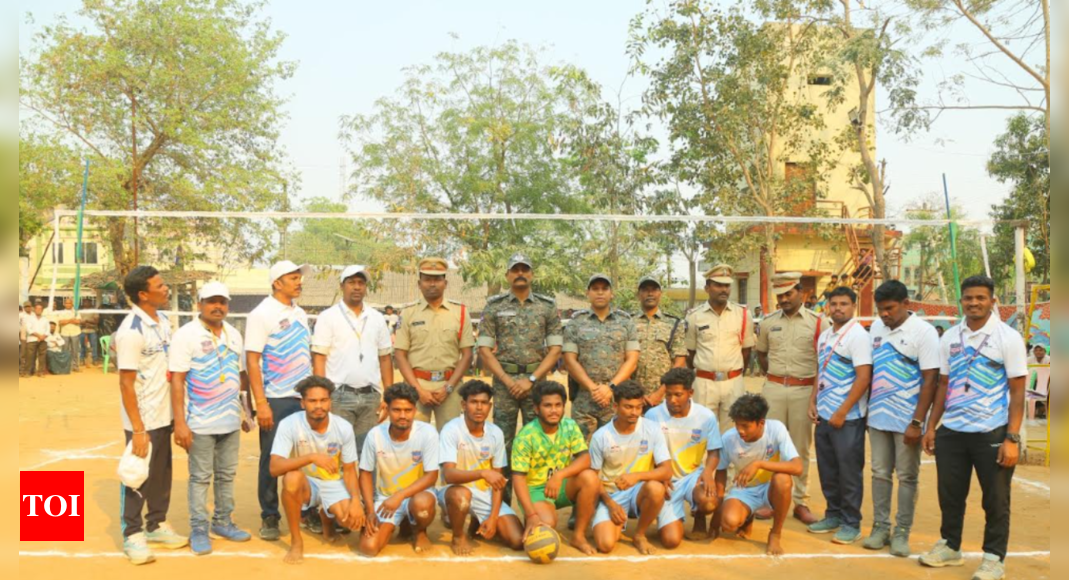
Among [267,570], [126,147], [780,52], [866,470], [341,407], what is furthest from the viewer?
[126,147]

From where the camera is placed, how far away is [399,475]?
5164 mm

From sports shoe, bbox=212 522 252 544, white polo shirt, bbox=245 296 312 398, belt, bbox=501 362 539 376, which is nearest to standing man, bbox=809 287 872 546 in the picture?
belt, bbox=501 362 539 376

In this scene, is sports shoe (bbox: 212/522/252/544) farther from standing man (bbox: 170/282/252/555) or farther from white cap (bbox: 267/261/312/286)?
white cap (bbox: 267/261/312/286)

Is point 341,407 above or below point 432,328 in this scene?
below

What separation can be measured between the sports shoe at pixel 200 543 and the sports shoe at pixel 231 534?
8.6 inches

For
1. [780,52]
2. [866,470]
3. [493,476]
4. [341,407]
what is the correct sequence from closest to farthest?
[493,476] → [341,407] → [866,470] → [780,52]

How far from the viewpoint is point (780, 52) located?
1636 cm

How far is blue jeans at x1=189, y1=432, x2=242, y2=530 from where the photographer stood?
5.02 m

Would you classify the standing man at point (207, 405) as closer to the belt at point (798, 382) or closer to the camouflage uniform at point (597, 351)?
the camouflage uniform at point (597, 351)

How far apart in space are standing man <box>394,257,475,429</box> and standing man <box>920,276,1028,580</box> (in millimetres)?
3146

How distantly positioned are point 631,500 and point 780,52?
13391mm

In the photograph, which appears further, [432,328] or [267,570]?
[432,328]

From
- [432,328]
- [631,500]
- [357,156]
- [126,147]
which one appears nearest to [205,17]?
[126,147]

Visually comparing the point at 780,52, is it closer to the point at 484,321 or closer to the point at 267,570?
the point at 484,321
